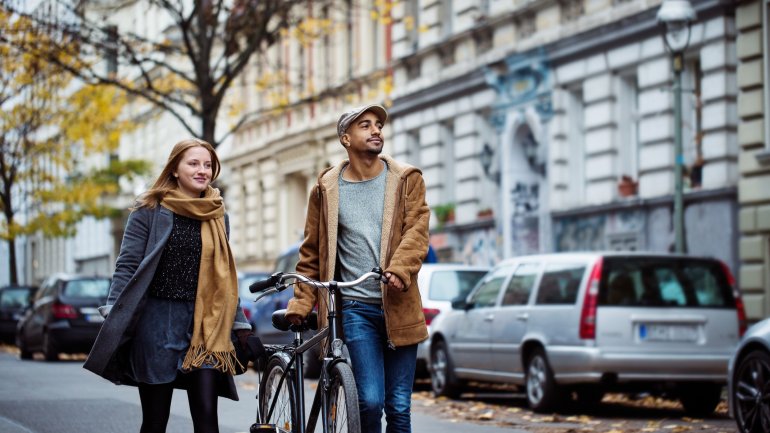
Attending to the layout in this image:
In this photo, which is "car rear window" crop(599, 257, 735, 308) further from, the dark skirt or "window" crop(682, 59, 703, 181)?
"window" crop(682, 59, 703, 181)

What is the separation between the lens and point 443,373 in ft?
55.4

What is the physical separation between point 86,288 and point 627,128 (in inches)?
374

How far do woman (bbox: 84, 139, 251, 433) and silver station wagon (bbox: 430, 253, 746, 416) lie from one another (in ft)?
21.7

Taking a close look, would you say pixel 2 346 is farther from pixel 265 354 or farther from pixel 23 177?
pixel 265 354

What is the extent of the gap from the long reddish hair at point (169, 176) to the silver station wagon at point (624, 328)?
21.9 ft

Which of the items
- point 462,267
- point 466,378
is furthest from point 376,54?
point 466,378

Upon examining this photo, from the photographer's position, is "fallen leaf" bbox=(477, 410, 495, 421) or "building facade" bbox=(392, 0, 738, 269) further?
"building facade" bbox=(392, 0, 738, 269)

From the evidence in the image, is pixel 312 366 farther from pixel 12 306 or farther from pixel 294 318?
pixel 12 306

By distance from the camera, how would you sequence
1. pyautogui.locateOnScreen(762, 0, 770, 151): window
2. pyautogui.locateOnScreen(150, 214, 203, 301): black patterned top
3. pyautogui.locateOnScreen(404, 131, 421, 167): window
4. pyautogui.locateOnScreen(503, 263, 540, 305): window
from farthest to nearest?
pyautogui.locateOnScreen(404, 131, 421, 167): window → pyautogui.locateOnScreen(762, 0, 770, 151): window → pyautogui.locateOnScreen(503, 263, 540, 305): window → pyautogui.locateOnScreen(150, 214, 203, 301): black patterned top

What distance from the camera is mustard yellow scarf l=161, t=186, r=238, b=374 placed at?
24.3ft

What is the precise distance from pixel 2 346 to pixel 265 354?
91.7 feet

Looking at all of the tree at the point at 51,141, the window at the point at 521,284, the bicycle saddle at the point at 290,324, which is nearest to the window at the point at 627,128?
the window at the point at 521,284

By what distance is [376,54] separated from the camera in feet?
123

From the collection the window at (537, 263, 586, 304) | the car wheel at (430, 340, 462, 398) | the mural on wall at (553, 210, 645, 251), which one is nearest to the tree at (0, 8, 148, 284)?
the mural on wall at (553, 210, 645, 251)
